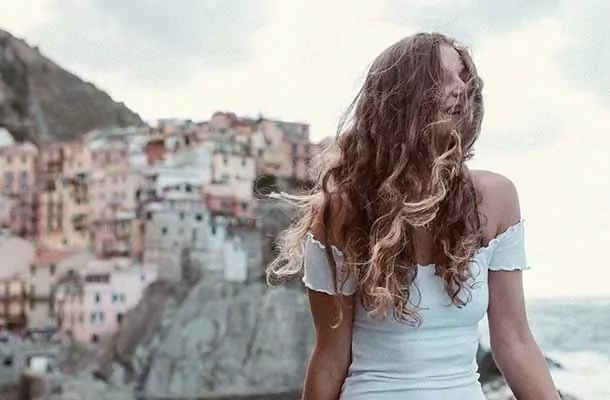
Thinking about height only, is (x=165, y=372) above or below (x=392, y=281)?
below

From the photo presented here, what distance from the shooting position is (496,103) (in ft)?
8.45

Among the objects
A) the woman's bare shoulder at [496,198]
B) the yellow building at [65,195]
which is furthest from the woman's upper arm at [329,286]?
the yellow building at [65,195]

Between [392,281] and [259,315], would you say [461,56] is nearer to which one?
[392,281]

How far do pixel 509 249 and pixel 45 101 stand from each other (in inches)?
88.3

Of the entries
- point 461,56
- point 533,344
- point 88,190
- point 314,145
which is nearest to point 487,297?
point 533,344

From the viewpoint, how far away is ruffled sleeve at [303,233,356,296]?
983 millimetres

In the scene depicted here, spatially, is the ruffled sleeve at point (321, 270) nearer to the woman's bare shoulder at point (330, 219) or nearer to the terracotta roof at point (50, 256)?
the woman's bare shoulder at point (330, 219)

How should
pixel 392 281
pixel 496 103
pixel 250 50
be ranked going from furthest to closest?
pixel 250 50 < pixel 496 103 < pixel 392 281

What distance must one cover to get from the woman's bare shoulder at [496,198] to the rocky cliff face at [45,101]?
6.66ft

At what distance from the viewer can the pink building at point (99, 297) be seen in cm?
283

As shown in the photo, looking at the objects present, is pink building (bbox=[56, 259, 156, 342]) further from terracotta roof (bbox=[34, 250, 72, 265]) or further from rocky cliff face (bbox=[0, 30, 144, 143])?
rocky cliff face (bbox=[0, 30, 144, 143])

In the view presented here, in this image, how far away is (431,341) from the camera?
96cm

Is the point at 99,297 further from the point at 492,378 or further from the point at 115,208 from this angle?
the point at 492,378

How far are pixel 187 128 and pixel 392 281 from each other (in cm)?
200
